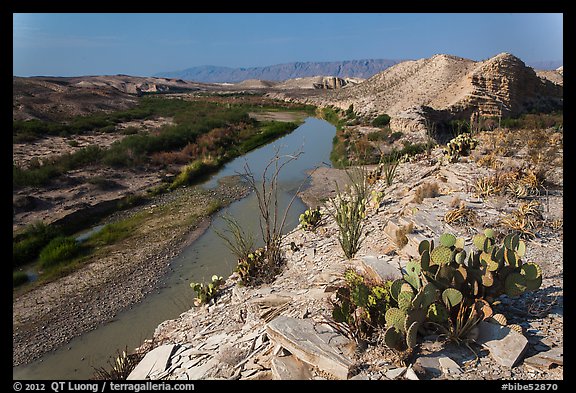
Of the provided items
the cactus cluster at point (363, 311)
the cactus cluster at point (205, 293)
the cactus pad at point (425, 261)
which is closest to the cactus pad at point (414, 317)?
the cactus cluster at point (363, 311)

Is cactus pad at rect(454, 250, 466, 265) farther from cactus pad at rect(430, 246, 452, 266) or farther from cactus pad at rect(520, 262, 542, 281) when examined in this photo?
cactus pad at rect(520, 262, 542, 281)

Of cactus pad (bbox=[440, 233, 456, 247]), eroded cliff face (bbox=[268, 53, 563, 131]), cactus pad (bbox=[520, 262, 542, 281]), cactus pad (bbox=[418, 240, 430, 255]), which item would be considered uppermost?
eroded cliff face (bbox=[268, 53, 563, 131])

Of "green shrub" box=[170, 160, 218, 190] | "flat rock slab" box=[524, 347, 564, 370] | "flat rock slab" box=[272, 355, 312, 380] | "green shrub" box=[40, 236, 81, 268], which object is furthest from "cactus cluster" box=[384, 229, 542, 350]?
"green shrub" box=[170, 160, 218, 190]

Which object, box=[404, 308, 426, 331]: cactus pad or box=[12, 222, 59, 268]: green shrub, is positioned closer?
box=[404, 308, 426, 331]: cactus pad

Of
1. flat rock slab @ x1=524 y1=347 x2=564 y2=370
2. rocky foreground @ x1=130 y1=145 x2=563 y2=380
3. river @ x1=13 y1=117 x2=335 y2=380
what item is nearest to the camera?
flat rock slab @ x1=524 y1=347 x2=564 y2=370

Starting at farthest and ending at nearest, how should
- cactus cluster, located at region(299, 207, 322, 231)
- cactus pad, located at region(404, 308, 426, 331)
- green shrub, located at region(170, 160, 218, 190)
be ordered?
green shrub, located at region(170, 160, 218, 190)
cactus cluster, located at region(299, 207, 322, 231)
cactus pad, located at region(404, 308, 426, 331)

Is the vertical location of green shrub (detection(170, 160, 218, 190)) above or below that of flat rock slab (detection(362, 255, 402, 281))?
above

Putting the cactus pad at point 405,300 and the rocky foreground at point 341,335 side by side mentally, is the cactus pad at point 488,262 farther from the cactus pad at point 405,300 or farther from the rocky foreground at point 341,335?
the cactus pad at point 405,300
